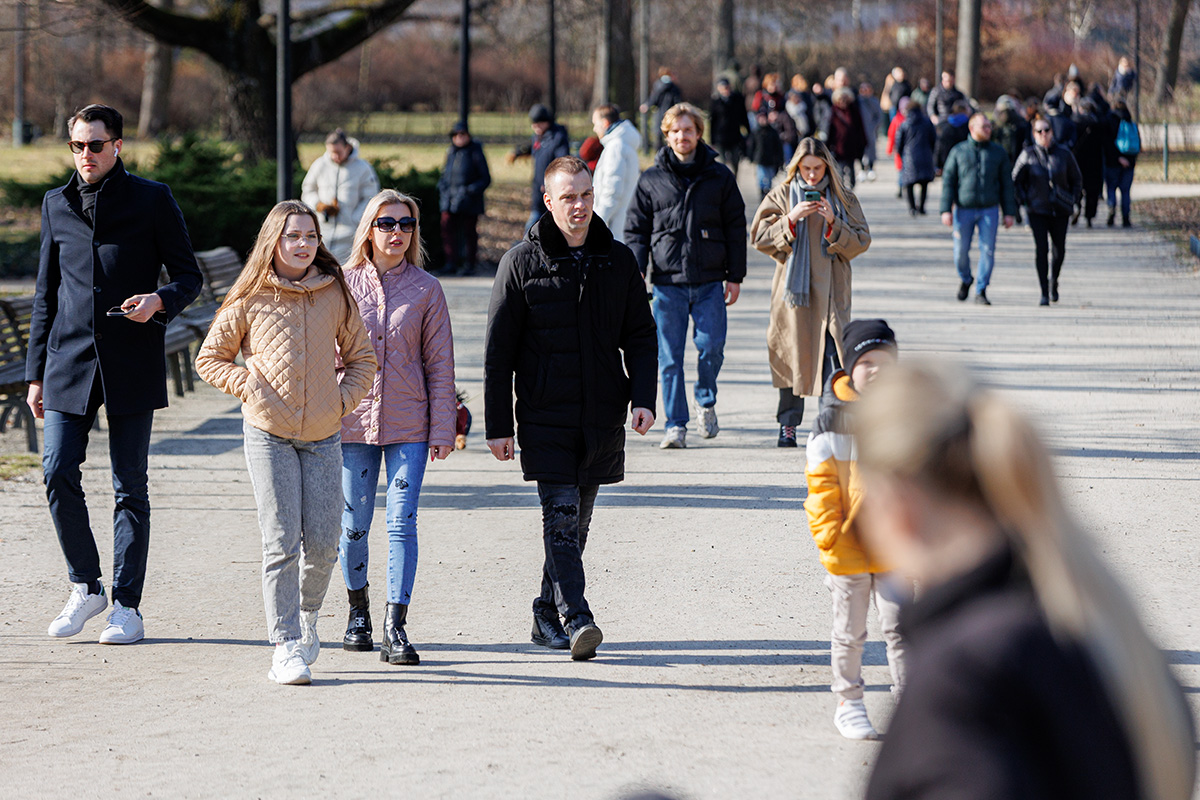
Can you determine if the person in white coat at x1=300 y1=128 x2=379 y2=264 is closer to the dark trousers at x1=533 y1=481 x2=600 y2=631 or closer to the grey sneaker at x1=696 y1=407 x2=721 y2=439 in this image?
the grey sneaker at x1=696 y1=407 x2=721 y2=439

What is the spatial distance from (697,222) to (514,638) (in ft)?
12.5

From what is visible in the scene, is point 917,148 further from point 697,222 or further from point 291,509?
point 291,509

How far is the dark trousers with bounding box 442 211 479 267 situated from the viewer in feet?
57.6

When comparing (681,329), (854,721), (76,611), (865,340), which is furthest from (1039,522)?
(681,329)

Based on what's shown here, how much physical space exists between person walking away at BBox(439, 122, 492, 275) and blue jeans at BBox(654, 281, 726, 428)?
8.00 m

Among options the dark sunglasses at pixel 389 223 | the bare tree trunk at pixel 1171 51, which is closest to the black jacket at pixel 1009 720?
the dark sunglasses at pixel 389 223

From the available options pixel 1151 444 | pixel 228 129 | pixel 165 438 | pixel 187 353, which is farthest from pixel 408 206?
pixel 228 129

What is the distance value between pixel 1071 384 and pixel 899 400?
30.2ft

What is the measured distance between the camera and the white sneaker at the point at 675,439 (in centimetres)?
908

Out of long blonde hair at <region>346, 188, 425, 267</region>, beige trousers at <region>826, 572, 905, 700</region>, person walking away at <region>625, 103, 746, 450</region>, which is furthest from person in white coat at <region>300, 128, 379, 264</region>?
beige trousers at <region>826, 572, 905, 700</region>

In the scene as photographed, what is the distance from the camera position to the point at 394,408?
18.1ft

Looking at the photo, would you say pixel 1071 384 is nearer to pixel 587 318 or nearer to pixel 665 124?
pixel 665 124

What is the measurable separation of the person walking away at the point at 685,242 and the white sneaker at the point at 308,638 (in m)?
3.97

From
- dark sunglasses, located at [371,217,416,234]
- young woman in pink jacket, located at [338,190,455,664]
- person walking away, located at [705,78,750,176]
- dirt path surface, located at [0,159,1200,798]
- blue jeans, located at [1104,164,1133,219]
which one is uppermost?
person walking away, located at [705,78,750,176]
